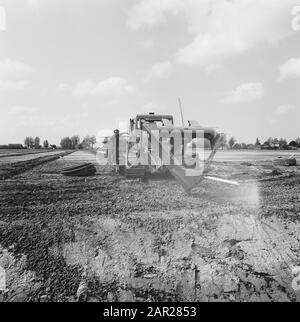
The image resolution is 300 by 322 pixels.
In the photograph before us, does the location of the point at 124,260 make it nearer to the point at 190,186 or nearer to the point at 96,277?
the point at 96,277

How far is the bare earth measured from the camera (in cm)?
429

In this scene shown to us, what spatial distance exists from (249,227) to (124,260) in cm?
238

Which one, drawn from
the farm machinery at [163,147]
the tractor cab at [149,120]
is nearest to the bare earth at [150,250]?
the farm machinery at [163,147]

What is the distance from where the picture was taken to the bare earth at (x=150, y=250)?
4293mm

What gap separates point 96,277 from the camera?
4.42 metres

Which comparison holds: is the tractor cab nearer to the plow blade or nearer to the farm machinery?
the farm machinery

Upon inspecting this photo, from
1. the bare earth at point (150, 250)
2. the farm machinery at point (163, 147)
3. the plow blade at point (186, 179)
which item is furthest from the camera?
the farm machinery at point (163, 147)

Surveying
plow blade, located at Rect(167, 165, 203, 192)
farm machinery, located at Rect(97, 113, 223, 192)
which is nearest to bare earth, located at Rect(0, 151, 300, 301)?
plow blade, located at Rect(167, 165, 203, 192)

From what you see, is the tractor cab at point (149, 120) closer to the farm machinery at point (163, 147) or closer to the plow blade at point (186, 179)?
the farm machinery at point (163, 147)

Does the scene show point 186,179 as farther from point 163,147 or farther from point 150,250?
point 150,250

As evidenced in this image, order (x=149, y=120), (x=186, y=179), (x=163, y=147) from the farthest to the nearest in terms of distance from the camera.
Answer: (x=149, y=120)
(x=163, y=147)
(x=186, y=179)

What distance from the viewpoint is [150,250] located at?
A: 16.1 ft

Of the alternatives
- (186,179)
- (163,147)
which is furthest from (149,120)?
(186,179)
